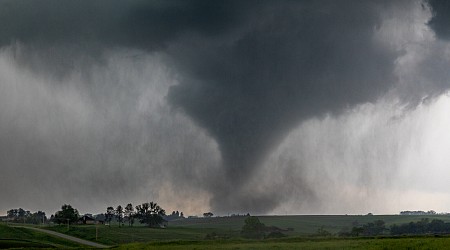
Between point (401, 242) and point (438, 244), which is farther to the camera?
point (401, 242)

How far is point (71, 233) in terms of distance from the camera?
19212cm

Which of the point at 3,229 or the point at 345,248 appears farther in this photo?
the point at 3,229

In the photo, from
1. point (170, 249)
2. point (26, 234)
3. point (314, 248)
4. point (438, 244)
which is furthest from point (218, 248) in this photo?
point (26, 234)

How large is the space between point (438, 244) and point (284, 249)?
73.1 ft

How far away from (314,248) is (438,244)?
1758 centimetres

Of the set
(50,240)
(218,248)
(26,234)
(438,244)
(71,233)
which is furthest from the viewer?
(71,233)

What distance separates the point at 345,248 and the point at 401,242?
9.19 metres

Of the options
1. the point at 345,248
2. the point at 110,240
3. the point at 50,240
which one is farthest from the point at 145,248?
the point at 110,240

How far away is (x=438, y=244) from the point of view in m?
68.1

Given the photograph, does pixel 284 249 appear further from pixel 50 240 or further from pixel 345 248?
pixel 50 240

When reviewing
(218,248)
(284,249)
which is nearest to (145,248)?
(218,248)

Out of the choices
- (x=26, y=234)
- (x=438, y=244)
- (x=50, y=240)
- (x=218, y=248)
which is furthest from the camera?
(x=26, y=234)

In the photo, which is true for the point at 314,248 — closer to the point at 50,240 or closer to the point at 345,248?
the point at 345,248

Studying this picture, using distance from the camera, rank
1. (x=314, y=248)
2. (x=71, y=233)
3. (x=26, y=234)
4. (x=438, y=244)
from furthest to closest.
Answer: (x=71, y=233) → (x=26, y=234) → (x=314, y=248) → (x=438, y=244)
